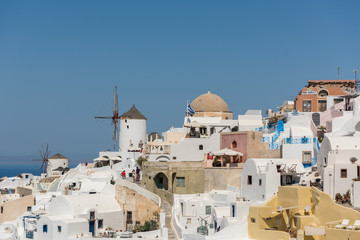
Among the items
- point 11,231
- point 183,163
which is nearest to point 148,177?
point 183,163

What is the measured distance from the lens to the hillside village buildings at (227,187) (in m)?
28.5

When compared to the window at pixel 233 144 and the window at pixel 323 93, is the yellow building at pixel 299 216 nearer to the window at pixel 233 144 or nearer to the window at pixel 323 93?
the window at pixel 233 144

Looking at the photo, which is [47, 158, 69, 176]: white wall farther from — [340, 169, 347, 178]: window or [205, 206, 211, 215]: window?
[340, 169, 347, 178]: window

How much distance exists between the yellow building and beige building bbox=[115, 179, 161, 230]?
1127 cm

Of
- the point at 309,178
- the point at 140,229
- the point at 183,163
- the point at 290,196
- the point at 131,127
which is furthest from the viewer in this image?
the point at 131,127

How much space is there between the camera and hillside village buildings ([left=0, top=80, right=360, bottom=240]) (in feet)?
93.6

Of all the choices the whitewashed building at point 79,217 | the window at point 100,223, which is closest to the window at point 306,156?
the whitewashed building at point 79,217

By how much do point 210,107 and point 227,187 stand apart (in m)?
20.2

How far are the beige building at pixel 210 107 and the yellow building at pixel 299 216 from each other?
27100 mm

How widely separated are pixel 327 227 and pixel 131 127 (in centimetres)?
3666

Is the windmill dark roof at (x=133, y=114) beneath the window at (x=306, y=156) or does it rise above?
above

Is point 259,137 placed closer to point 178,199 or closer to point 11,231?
point 178,199

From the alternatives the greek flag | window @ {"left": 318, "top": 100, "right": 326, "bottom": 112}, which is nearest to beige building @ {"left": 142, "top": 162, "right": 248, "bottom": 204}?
the greek flag

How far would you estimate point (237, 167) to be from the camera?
38.6 metres
